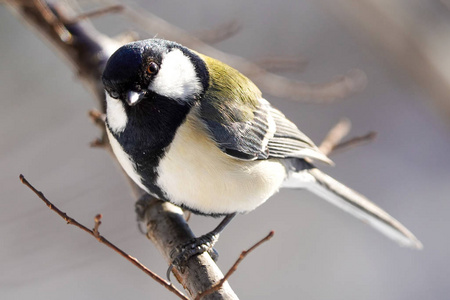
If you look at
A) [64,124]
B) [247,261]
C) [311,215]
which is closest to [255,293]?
[247,261]

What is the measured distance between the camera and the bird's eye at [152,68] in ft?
5.96

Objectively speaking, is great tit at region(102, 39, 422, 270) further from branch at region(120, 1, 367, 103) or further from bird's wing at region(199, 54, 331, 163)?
branch at region(120, 1, 367, 103)

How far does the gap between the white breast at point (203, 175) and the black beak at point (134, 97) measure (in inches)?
7.4

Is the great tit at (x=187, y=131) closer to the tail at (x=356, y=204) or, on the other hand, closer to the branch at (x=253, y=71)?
the tail at (x=356, y=204)

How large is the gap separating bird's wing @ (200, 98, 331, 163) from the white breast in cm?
4

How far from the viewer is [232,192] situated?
6.62 ft

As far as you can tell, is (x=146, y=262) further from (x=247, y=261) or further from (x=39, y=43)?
(x=39, y=43)

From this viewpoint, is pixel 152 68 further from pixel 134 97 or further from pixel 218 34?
pixel 218 34

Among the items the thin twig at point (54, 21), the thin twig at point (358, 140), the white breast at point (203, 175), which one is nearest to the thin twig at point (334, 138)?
the thin twig at point (358, 140)

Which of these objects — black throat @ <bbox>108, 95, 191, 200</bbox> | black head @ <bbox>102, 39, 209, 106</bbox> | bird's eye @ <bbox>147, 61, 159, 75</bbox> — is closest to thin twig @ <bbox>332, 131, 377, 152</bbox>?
black head @ <bbox>102, 39, 209, 106</bbox>

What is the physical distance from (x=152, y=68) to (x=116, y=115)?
22 centimetres

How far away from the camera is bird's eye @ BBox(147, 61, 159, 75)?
5.96 ft

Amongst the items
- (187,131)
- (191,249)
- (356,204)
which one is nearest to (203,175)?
(187,131)

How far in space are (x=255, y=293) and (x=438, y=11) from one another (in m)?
2.68
